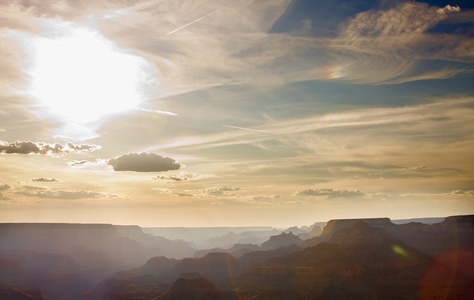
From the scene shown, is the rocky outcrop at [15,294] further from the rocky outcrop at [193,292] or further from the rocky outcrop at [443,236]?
the rocky outcrop at [443,236]

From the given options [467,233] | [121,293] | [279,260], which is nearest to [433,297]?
[279,260]

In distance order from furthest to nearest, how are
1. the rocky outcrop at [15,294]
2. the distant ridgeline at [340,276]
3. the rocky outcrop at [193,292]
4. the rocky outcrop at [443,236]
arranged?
the rocky outcrop at [443,236], the rocky outcrop at [15,294], the rocky outcrop at [193,292], the distant ridgeline at [340,276]

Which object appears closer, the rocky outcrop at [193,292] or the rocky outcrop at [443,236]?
the rocky outcrop at [193,292]

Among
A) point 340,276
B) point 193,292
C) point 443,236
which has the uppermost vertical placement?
point 443,236

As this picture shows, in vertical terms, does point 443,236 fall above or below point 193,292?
above

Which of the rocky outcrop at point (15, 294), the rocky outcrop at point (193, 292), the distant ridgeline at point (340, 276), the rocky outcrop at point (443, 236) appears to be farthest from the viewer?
the rocky outcrop at point (443, 236)

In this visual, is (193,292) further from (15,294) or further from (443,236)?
(443,236)

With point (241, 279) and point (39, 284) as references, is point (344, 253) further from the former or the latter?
point (39, 284)

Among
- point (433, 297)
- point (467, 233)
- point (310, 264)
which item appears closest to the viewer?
point (433, 297)

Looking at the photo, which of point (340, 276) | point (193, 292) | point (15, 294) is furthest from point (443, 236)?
point (15, 294)

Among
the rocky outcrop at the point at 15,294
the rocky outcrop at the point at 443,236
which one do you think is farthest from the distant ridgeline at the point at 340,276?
the rocky outcrop at the point at 15,294

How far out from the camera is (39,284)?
7323 inches

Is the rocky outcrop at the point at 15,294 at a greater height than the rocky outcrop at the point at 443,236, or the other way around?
the rocky outcrop at the point at 443,236

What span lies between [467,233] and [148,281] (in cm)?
14807
